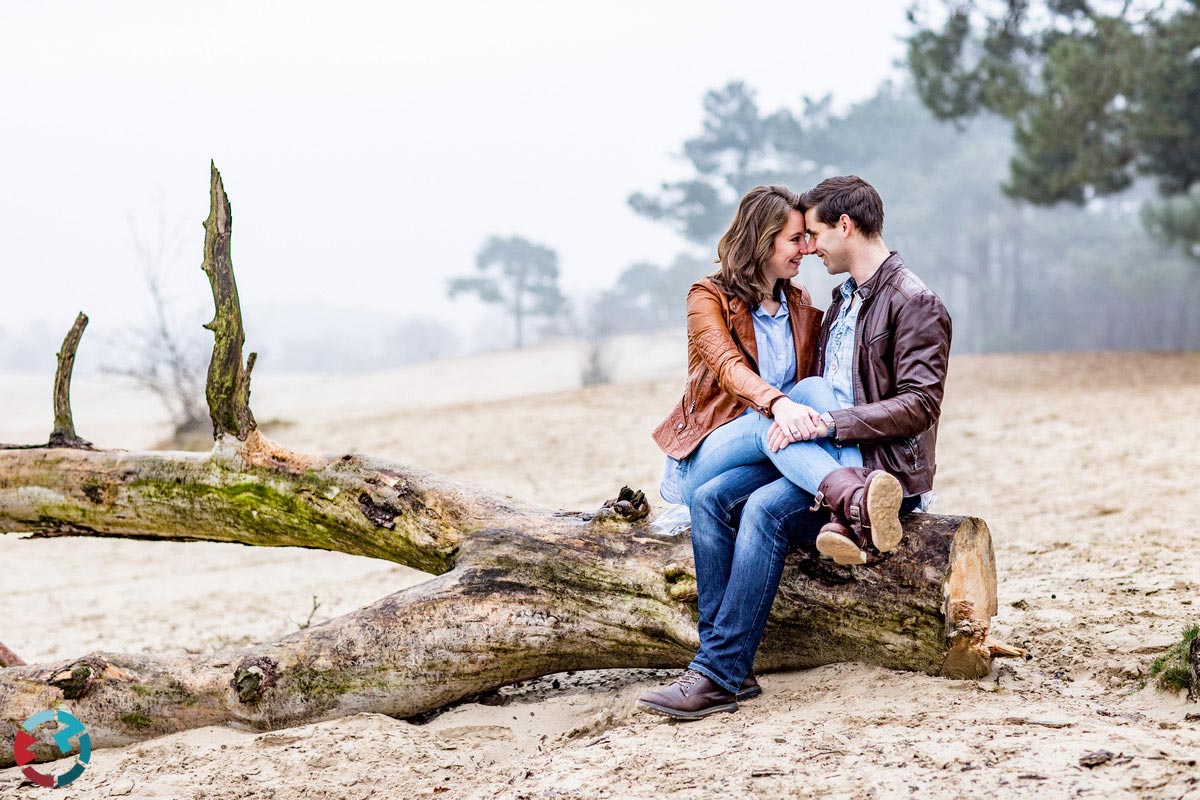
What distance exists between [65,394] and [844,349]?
3.34 metres

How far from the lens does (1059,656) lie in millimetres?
3398

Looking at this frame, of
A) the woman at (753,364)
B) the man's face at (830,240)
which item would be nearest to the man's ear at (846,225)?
the man's face at (830,240)

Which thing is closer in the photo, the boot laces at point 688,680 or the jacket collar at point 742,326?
the boot laces at point 688,680

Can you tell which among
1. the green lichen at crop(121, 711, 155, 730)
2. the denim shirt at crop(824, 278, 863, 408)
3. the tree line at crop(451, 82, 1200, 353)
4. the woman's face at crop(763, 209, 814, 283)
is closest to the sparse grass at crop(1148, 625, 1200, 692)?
the denim shirt at crop(824, 278, 863, 408)

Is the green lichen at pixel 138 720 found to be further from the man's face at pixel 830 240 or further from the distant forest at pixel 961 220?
the distant forest at pixel 961 220

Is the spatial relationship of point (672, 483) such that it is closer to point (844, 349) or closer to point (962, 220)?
point (844, 349)

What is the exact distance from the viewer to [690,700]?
301 cm

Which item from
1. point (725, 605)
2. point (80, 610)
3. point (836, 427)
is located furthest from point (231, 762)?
point (80, 610)

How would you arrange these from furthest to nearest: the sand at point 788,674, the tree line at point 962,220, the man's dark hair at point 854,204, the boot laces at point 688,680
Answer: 1. the tree line at point 962,220
2. the man's dark hair at point 854,204
3. the boot laces at point 688,680
4. the sand at point 788,674

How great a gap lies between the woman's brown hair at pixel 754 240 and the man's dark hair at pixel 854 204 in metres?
0.11

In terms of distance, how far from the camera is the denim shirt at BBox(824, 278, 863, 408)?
321 cm

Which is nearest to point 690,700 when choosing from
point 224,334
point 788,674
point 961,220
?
point 788,674

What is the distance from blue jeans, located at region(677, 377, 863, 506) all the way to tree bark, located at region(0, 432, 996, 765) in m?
0.31

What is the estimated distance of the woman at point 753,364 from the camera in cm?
307
